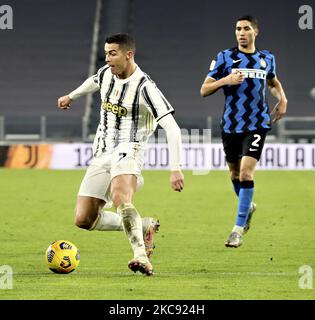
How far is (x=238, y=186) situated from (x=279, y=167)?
13.8 meters

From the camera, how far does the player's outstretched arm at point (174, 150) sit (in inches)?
316

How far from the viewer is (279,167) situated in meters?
25.2

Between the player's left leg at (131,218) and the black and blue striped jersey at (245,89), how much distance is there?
2812mm

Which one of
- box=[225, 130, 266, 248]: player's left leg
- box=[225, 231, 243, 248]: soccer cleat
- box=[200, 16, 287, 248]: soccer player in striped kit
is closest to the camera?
box=[225, 231, 243, 248]: soccer cleat

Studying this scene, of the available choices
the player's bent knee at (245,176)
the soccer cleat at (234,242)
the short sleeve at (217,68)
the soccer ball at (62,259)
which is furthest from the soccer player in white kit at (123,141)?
the short sleeve at (217,68)

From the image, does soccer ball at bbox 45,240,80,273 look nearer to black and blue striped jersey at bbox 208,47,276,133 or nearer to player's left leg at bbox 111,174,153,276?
player's left leg at bbox 111,174,153,276

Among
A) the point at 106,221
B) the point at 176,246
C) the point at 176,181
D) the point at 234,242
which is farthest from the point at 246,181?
the point at 176,181

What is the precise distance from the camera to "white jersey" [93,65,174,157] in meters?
8.67

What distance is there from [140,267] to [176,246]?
9.91ft

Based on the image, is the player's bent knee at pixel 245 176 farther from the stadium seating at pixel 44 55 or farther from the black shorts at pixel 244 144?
the stadium seating at pixel 44 55

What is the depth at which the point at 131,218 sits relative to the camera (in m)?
8.30

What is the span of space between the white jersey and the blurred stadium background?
21.0 metres

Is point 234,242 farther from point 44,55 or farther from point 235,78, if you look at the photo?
point 44,55

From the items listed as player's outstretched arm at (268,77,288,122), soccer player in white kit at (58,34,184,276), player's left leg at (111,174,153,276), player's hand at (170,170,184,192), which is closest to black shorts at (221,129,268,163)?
player's outstretched arm at (268,77,288,122)
